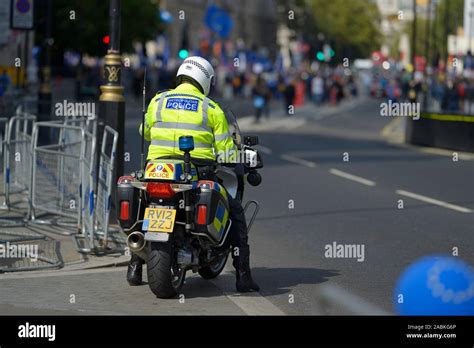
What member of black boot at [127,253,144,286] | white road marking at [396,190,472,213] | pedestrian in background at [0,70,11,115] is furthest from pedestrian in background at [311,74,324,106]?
black boot at [127,253,144,286]

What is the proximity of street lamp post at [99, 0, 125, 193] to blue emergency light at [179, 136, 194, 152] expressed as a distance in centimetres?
433

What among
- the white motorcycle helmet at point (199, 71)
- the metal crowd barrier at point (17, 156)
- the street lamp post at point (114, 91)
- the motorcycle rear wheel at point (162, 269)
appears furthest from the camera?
the metal crowd barrier at point (17, 156)

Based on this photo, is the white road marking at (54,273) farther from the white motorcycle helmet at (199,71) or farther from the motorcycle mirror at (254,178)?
the white motorcycle helmet at (199,71)

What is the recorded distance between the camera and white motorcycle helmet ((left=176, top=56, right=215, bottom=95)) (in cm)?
941

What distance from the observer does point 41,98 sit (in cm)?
2825

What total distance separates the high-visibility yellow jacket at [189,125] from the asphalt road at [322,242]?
1.05 metres

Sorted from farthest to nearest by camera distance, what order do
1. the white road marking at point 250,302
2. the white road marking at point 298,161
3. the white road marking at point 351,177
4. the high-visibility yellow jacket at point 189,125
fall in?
the white road marking at point 298,161, the white road marking at point 351,177, the high-visibility yellow jacket at point 189,125, the white road marking at point 250,302

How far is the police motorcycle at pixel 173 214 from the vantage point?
8.84 meters

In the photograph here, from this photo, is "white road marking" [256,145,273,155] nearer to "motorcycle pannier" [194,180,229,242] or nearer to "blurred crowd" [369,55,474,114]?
"blurred crowd" [369,55,474,114]

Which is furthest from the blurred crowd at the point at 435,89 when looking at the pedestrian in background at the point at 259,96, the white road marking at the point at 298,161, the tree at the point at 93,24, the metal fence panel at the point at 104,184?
the metal fence panel at the point at 104,184

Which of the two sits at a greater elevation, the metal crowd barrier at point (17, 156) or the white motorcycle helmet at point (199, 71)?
the white motorcycle helmet at point (199, 71)
